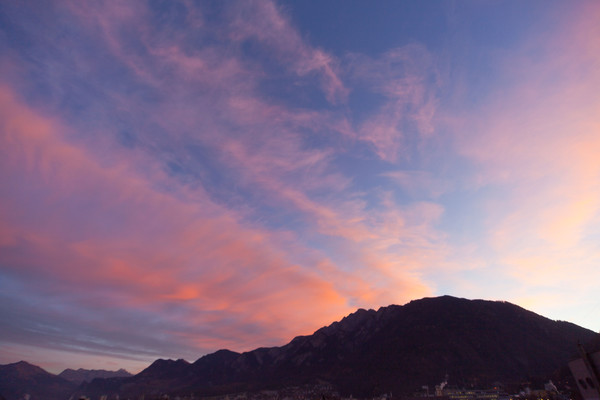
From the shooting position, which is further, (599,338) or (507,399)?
(599,338)

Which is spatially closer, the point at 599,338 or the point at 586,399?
the point at 586,399

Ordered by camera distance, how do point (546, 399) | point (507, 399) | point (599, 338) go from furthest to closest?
point (599, 338) → point (507, 399) → point (546, 399)

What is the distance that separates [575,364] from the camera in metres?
53.9

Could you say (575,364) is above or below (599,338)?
below

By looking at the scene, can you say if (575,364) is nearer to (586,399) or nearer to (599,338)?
(586,399)

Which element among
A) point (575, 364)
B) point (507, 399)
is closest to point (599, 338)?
point (507, 399)

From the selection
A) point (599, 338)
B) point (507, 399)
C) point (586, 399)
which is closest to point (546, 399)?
point (507, 399)

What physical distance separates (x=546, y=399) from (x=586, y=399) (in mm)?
127113

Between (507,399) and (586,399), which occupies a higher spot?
(507,399)

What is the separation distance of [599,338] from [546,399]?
240ft

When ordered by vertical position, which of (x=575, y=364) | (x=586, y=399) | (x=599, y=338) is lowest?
(x=586, y=399)

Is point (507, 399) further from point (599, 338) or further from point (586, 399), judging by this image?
point (586, 399)

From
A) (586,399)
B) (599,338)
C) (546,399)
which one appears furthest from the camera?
(599,338)

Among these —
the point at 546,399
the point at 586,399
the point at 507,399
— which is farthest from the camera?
the point at 507,399
